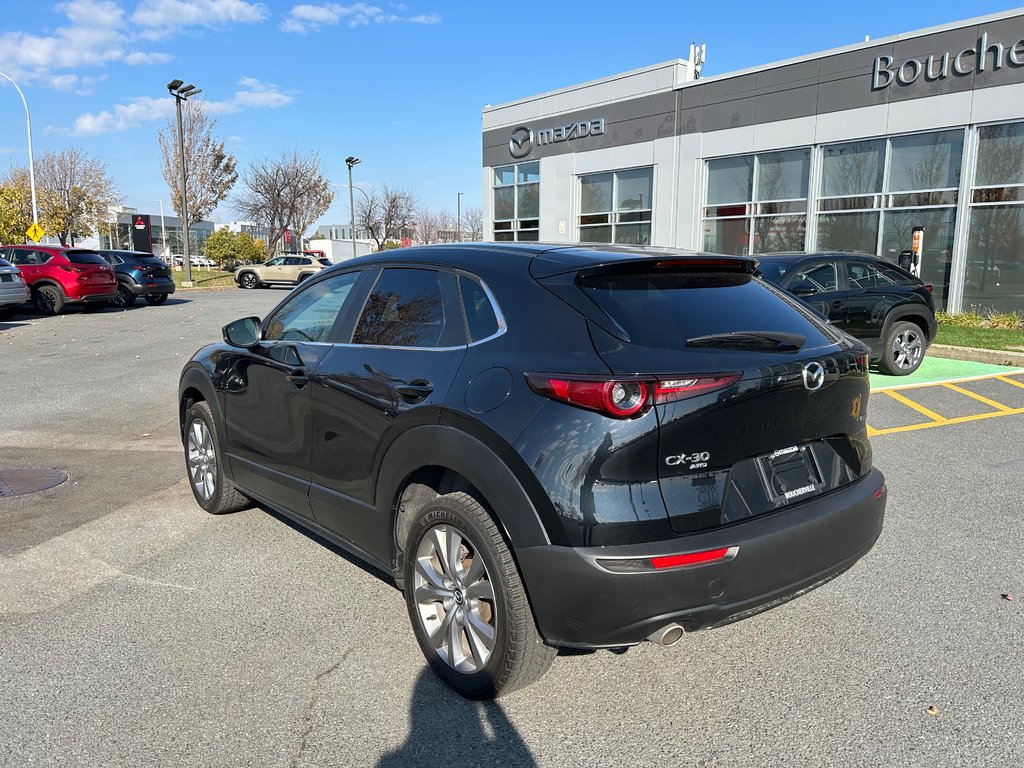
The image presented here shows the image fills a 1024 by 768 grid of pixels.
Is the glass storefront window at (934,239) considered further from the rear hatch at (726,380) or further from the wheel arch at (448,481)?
the wheel arch at (448,481)

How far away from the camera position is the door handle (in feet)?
9.87

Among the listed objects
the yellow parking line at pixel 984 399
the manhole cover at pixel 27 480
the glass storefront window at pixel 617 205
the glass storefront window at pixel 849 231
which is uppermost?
the glass storefront window at pixel 617 205

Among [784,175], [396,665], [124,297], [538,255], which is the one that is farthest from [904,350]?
[124,297]

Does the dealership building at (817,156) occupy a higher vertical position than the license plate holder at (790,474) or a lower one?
higher

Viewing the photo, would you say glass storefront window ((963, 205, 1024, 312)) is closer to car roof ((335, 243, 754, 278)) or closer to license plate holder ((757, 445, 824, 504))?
car roof ((335, 243, 754, 278))

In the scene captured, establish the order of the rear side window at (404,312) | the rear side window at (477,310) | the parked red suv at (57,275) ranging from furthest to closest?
the parked red suv at (57,275)
the rear side window at (404,312)
the rear side window at (477,310)

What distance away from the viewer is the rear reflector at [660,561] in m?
2.46

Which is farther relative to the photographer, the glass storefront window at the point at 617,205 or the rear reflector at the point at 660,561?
the glass storefront window at the point at 617,205

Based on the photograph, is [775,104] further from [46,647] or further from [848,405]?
[46,647]

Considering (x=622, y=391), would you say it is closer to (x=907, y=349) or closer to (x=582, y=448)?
(x=582, y=448)

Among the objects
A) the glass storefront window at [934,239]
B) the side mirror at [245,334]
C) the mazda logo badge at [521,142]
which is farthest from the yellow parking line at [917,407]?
the mazda logo badge at [521,142]

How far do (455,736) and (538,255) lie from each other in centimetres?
182

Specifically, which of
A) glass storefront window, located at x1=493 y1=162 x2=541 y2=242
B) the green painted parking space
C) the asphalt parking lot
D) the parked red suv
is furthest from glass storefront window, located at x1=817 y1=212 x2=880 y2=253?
the parked red suv

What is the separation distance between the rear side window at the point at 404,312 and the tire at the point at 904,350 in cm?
835
